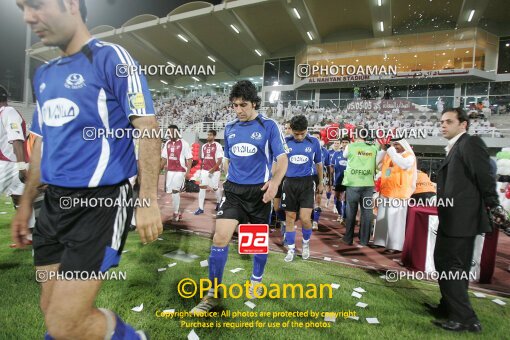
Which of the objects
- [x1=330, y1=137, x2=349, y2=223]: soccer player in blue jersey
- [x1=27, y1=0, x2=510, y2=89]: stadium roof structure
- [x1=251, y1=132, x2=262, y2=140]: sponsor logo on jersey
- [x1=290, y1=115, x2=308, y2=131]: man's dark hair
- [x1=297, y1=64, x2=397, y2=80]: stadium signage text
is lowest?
[x1=330, y1=137, x2=349, y2=223]: soccer player in blue jersey

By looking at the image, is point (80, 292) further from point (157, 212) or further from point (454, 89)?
point (454, 89)

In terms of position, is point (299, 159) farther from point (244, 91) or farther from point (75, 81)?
point (75, 81)

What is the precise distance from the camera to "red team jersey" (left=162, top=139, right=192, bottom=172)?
8.25 m

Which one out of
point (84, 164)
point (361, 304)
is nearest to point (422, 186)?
point (361, 304)

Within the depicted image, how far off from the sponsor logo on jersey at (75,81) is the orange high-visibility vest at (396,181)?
5.59 metres

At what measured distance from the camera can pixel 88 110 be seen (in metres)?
1.77

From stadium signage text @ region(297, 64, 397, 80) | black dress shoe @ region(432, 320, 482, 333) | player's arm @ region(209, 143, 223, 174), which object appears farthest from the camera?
stadium signage text @ region(297, 64, 397, 80)

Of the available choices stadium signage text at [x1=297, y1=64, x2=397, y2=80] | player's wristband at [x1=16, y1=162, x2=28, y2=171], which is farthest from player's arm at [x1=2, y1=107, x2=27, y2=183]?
stadium signage text at [x1=297, y1=64, x2=397, y2=80]

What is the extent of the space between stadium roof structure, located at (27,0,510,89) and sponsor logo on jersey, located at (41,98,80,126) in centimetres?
2366

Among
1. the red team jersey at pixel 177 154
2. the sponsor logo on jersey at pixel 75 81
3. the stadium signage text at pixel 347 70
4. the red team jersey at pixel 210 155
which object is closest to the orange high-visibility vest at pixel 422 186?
the red team jersey at pixel 210 155

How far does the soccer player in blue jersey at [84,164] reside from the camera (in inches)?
64.7

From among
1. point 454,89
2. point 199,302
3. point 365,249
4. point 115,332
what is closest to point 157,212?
point 115,332

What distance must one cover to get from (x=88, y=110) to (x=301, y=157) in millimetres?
4246

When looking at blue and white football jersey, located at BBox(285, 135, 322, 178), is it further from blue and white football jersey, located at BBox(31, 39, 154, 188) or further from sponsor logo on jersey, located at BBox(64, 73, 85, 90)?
sponsor logo on jersey, located at BBox(64, 73, 85, 90)
